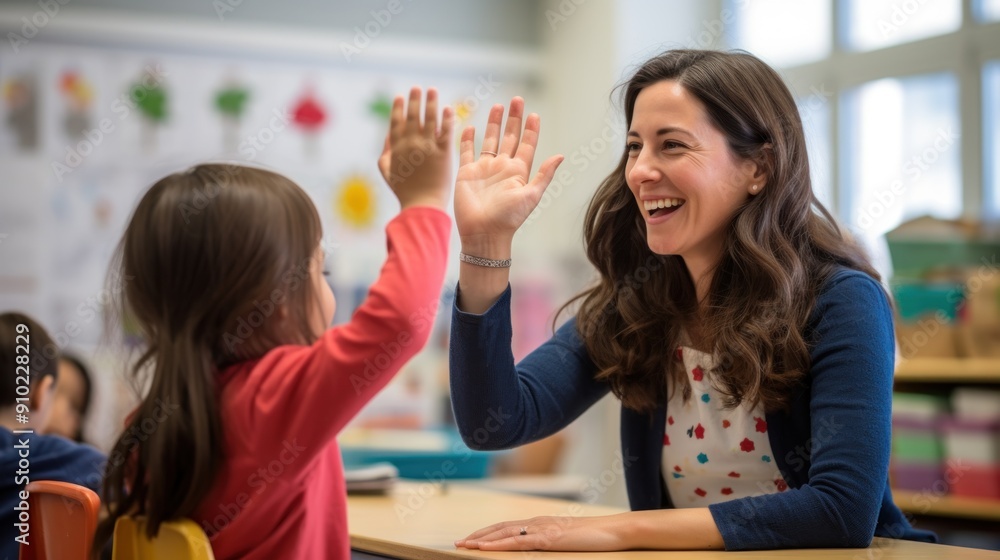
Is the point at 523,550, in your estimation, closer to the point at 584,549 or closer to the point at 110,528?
the point at 584,549

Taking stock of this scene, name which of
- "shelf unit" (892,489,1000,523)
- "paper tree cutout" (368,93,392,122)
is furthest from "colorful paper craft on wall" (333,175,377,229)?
"shelf unit" (892,489,1000,523)

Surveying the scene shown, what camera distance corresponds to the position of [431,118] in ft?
5.11

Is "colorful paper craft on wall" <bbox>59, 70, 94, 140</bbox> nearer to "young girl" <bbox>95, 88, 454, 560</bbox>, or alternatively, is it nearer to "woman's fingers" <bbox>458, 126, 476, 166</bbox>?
"young girl" <bbox>95, 88, 454, 560</bbox>

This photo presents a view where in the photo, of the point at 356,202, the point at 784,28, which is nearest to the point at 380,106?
the point at 356,202

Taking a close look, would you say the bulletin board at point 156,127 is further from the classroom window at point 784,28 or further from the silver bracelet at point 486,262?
the silver bracelet at point 486,262

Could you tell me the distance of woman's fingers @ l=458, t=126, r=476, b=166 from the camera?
150 centimetres

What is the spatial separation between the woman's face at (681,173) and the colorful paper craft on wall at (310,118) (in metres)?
3.70

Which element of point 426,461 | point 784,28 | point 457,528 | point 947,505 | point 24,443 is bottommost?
point 947,505

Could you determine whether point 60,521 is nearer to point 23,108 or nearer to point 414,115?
point 414,115

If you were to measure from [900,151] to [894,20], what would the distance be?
0.58 m

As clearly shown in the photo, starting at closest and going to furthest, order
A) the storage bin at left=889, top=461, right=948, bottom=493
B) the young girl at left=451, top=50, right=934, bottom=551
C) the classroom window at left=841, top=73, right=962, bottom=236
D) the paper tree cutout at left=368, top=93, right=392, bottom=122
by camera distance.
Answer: the young girl at left=451, top=50, right=934, bottom=551, the storage bin at left=889, top=461, right=948, bottom=493, the classroom window at left=841, top=73, right=962, bottom=236, the paper tree cutout at left=368, top=93, right=392, bottom=122

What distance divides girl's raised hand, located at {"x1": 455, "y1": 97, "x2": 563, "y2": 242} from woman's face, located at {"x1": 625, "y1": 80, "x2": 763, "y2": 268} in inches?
6.7

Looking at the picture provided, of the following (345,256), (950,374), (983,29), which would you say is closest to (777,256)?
(950,374)

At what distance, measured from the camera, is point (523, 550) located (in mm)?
1302
